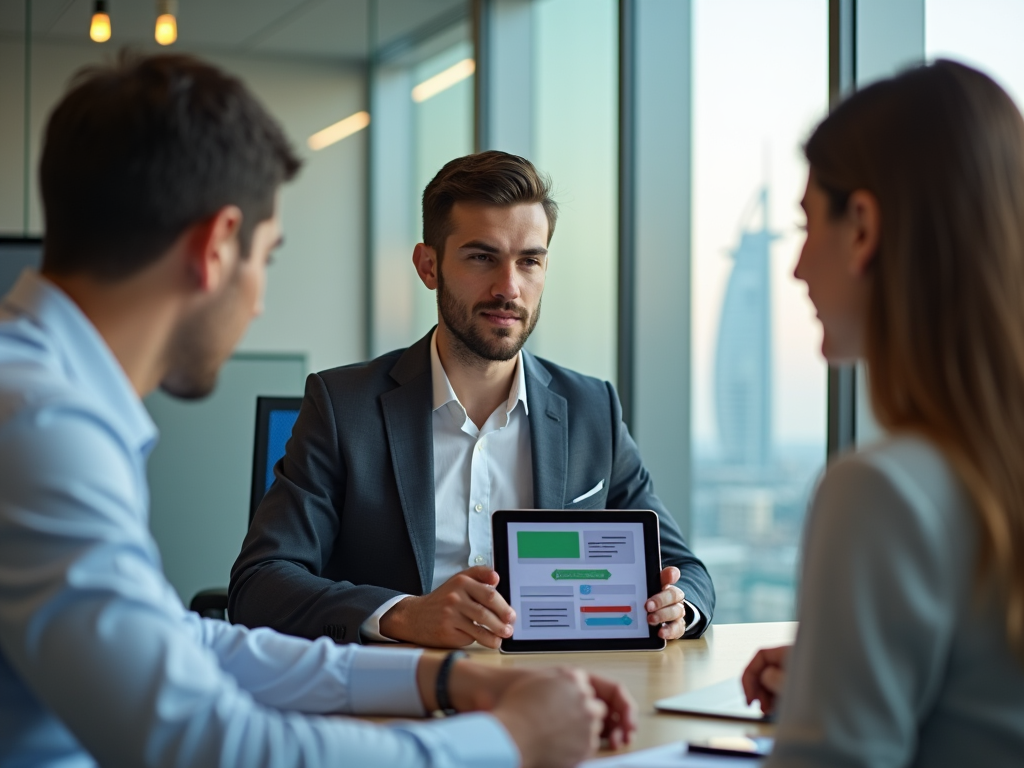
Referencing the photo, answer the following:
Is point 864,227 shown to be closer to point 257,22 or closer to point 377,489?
point 377,489

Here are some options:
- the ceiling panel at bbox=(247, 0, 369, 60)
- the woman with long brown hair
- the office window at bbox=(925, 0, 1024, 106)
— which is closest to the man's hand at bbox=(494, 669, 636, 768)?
the woman with long brown hair

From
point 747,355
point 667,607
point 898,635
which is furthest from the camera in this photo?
point 747,355

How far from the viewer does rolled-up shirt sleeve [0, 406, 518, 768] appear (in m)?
0.90

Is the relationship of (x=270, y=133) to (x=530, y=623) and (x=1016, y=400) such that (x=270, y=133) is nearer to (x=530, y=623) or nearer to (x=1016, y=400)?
(x=1016, y=400)

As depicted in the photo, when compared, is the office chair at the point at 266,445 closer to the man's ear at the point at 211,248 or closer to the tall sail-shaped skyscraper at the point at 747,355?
the tall sail-shaped skyscraper at the point at 747,355

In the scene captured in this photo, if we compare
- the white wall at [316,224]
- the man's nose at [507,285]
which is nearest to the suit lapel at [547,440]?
the man's nose at [507,285]

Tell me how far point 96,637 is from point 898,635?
0.66 meters

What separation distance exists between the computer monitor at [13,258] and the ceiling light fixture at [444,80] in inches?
97.6

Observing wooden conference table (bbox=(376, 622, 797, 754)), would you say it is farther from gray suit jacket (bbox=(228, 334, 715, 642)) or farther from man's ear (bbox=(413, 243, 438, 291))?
man's ear (bbox=(413, 243, 438, 291))

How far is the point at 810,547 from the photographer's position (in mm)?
950

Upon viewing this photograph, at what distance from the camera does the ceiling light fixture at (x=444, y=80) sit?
5.55m

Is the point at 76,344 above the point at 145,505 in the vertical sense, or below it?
above

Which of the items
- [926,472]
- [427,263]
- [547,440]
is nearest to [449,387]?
[547,440]

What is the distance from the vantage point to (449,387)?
2375 millimetres
